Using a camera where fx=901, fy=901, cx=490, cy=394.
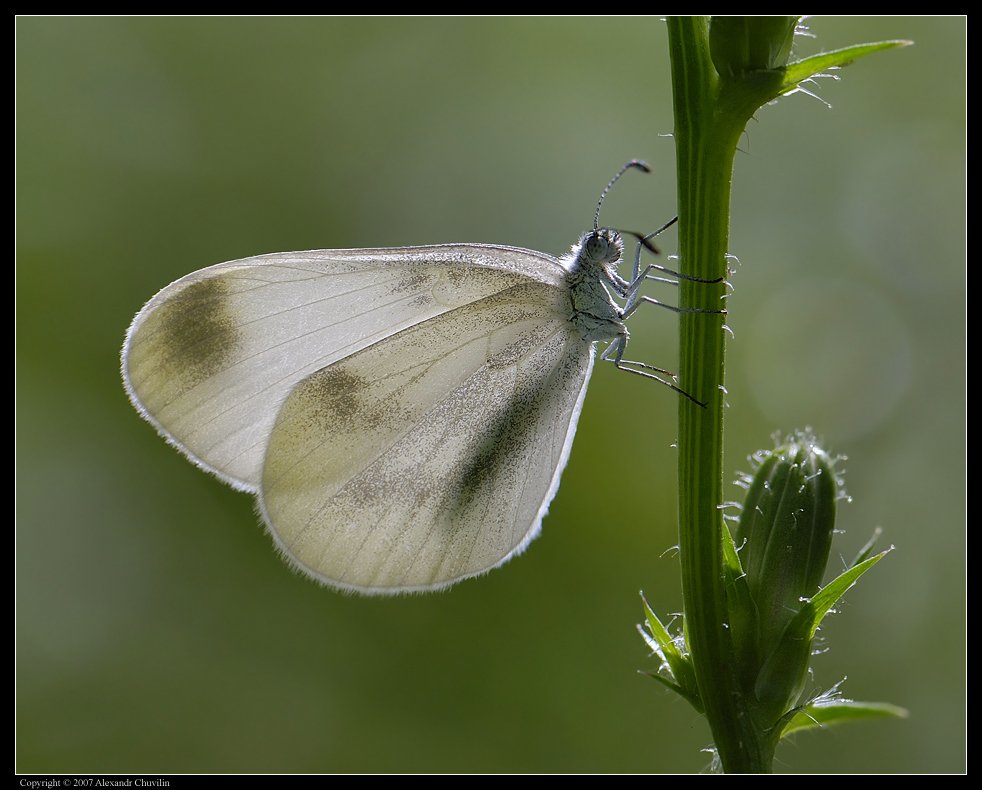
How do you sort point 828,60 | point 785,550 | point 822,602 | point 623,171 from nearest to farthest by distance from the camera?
point 828,60, point 822,602, point 785,550, point 623,171

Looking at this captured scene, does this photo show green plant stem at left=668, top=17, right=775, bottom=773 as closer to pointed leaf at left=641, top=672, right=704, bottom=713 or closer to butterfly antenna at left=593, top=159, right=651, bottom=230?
pointed leaf at left=641, top=672, right=704, bottom=713

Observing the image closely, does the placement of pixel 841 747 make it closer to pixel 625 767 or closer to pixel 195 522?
pixel 625 767

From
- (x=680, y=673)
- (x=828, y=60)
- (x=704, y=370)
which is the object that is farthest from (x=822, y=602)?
(x=828, y=60)

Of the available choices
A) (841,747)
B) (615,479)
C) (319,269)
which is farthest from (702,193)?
(841,747)

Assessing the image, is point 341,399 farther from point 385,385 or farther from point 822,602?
point 822,602

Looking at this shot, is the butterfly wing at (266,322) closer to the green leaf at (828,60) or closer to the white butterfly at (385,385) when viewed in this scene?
the white butterfly at (385,385)

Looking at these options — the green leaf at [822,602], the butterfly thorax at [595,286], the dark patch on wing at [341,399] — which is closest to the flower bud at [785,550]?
the green leaf at [822,602]
